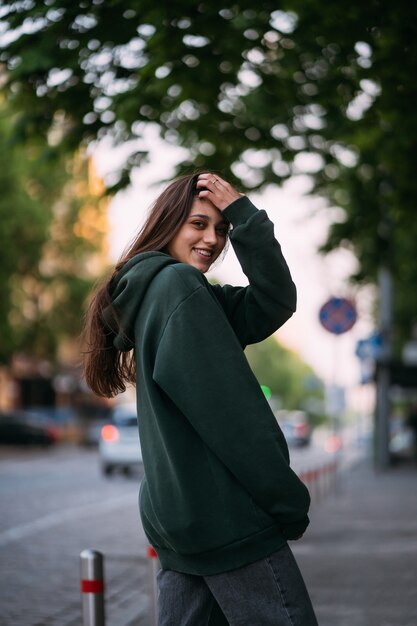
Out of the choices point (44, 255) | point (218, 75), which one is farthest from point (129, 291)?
point (44, 255)

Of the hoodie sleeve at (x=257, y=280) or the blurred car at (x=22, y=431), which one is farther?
the blurred car at (x=22, y=431)

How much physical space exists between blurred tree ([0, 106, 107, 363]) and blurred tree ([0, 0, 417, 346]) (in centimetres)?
2684

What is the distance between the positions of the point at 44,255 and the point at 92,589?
126ft

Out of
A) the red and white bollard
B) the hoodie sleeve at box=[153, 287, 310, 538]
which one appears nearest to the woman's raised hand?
the hoodie sleeve at box=[153, 287, 310, 538]

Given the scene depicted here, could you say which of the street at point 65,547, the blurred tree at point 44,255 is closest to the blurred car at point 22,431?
the blurred tree at point 44,255

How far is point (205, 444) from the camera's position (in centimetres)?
254

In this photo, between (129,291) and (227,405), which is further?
(129,291)

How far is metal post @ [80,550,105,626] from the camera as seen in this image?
4.25 metres

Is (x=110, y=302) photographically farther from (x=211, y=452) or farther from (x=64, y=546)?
(x=64, y=546)

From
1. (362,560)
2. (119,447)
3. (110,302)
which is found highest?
(110,302)

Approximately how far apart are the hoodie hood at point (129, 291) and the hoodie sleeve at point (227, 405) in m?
0.18

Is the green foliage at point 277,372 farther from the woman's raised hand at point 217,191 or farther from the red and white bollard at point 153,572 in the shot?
the woman's raised hand at point 217,191

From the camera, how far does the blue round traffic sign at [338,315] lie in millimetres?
16438

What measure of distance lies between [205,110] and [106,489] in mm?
12068
